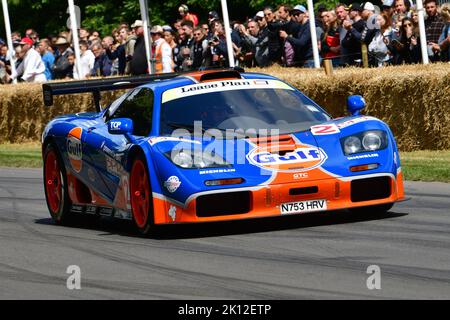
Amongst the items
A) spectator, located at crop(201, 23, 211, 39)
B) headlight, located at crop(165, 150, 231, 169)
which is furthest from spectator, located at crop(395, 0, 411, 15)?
headlight, located at crop(165, 150, 231, 169)

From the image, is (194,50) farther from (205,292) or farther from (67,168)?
(205,292)

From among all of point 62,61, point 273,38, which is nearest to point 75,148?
point 273,38

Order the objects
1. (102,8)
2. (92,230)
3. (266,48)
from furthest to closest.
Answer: (102,8) < (266,48) < (92,230)

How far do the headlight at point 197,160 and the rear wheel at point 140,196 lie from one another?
336 millimetres

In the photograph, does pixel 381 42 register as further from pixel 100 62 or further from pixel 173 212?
pixel 173 212

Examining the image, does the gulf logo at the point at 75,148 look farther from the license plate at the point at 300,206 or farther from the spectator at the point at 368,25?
the spectator at the point at 368,25

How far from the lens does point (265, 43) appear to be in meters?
21.1

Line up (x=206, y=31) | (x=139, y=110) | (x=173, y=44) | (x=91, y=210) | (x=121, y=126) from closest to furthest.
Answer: (x=121, y=126) → (x=139, y=110) → (x=91, y=210) → (x=206, y=31) → (x=173, y=44)

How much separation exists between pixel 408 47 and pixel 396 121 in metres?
2.16

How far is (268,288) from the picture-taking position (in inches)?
289

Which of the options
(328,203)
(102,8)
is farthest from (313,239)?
(102,8)

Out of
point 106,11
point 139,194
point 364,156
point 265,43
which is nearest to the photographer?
point 364,156

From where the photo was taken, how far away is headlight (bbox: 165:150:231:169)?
9820 mm

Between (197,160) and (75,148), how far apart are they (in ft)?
7.64
